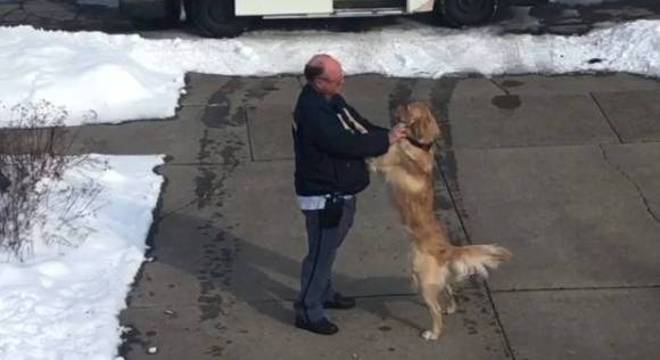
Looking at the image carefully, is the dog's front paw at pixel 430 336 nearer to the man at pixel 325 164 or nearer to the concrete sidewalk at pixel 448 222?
the concrete sidewalk at pixel 448 222

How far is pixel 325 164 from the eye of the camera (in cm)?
756

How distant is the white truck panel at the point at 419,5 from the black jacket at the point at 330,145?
630 cm

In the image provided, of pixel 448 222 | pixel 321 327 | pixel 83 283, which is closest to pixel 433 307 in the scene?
pixel 321 327

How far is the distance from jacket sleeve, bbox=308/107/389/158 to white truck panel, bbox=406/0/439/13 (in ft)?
21.6

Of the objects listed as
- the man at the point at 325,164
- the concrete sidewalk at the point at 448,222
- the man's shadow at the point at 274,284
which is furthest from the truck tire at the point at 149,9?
the man at the point at 325,164

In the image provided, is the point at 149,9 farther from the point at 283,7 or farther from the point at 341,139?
the point at 341,139

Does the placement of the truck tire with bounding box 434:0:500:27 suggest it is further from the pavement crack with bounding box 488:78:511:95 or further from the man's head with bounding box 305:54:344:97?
the man's head with bounding box 305:54:344:97

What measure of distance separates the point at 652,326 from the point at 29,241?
389 cm

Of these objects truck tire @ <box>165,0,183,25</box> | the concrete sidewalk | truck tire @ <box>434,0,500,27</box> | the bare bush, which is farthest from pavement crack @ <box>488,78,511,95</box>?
the bare bush

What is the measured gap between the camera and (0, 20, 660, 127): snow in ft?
39.9

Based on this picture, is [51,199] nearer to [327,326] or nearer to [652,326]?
[327,326]

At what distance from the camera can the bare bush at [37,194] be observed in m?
8.82

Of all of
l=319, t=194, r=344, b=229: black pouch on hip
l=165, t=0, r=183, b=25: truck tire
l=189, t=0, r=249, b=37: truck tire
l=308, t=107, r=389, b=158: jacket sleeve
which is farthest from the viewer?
l=165, t=0, r=183, b=25: truck tire

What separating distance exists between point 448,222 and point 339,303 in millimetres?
1571
